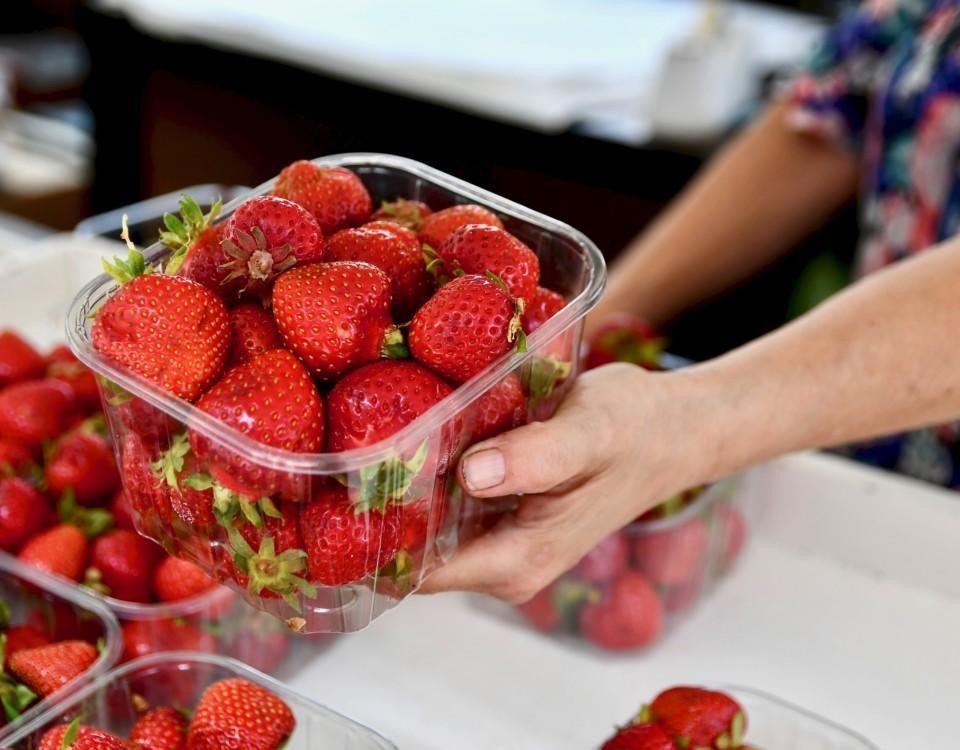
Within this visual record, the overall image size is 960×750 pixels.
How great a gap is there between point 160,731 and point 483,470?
1.00 ft

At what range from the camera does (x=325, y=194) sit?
80 centimetres

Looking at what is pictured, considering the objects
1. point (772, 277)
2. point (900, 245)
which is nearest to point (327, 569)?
point (900, 245)

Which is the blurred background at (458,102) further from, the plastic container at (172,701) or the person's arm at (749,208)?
the plastic container at (172,701)

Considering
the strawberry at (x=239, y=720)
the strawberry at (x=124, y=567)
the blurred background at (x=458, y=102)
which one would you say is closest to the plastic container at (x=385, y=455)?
the strawberry at (x=239, y=720)

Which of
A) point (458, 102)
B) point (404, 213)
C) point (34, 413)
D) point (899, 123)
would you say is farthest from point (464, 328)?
point (458, 102)

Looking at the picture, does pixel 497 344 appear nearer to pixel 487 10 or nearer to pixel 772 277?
pixel 772 277

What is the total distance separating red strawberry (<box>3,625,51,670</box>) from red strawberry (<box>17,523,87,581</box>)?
0.17 ft

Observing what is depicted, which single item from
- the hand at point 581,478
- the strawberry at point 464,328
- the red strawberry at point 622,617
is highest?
the strawberry at point 464,328

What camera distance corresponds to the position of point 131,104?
109 inches

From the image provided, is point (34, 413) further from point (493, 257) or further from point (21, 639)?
point (493, 257)

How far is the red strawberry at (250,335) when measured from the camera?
704mm

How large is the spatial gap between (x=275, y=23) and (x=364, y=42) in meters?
0.23

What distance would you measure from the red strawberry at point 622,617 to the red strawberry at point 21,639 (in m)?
0.45

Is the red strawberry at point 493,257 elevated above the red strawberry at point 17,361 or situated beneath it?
elevated above
